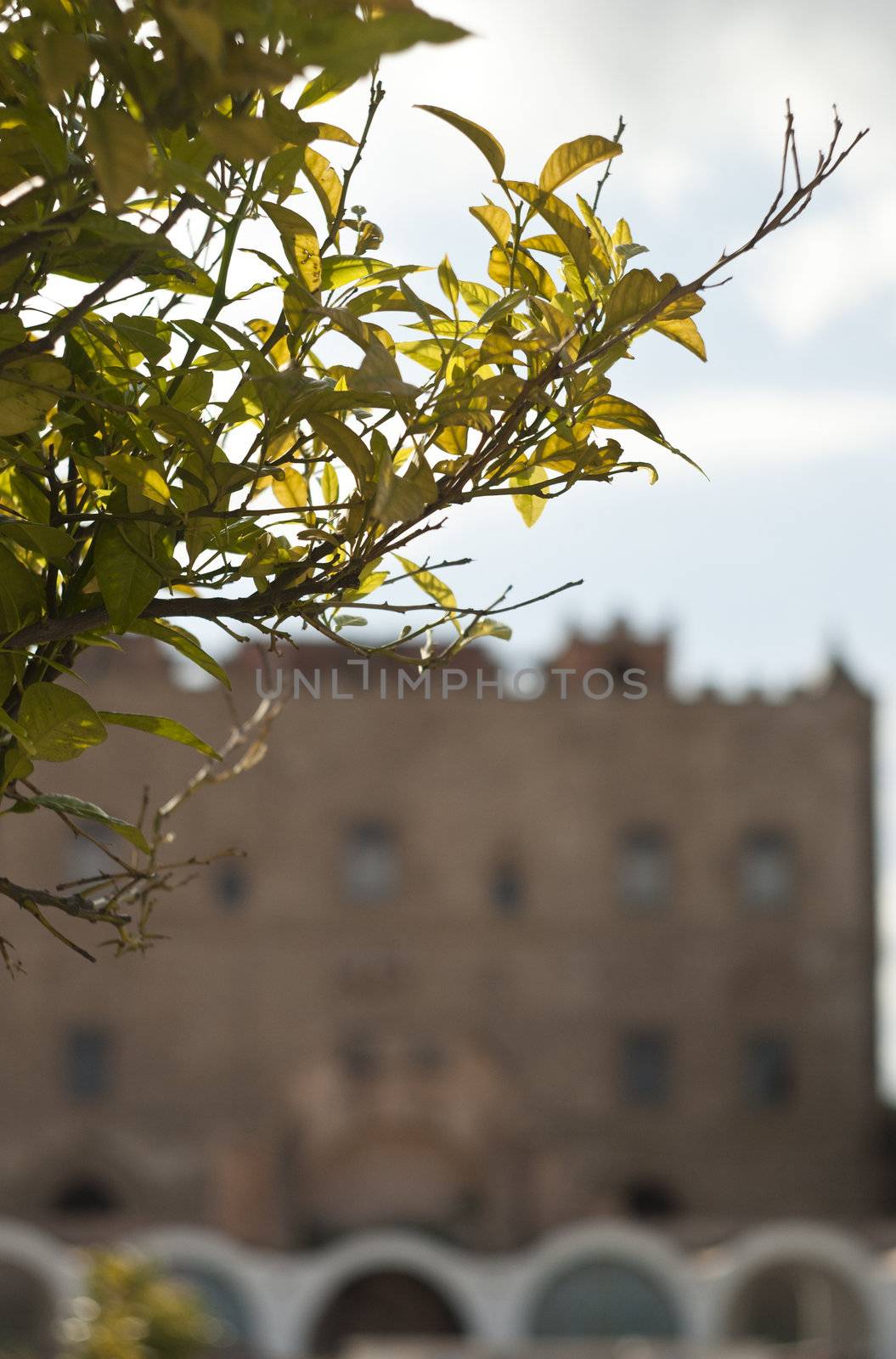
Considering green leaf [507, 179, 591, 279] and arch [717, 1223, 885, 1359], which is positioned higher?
green leaf [507, 179, 591, 279]

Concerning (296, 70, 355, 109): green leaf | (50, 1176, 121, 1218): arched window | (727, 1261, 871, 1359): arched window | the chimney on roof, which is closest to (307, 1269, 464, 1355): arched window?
(50, 1176, 121, 1218): arched window

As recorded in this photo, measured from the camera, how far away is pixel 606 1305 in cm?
1664

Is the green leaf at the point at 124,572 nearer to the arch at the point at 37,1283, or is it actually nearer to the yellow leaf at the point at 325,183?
the yellow leaf at the point at 325,183

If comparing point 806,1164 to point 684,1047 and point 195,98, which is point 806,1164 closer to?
point 684,1047

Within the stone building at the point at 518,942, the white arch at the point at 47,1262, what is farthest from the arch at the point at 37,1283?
the stone building at the point at 518,942

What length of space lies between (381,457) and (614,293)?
19cm

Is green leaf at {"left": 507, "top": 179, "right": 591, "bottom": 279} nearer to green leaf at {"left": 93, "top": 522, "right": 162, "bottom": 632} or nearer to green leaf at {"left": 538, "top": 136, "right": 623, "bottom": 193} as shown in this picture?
green leaf at {"left": 538, "top": 136, "right": 623, "bottom": 193}

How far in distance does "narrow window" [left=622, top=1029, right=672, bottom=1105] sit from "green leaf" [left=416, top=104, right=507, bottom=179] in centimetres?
2004

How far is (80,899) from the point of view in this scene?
1.29 metres

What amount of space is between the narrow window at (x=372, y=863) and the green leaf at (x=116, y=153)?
1981 centimetres

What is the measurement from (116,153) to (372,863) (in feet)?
65.3

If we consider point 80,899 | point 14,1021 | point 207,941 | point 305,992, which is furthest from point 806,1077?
point 80,899

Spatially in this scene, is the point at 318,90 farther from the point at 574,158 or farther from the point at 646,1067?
the point at 646,1067

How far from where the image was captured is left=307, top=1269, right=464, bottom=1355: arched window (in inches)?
736
